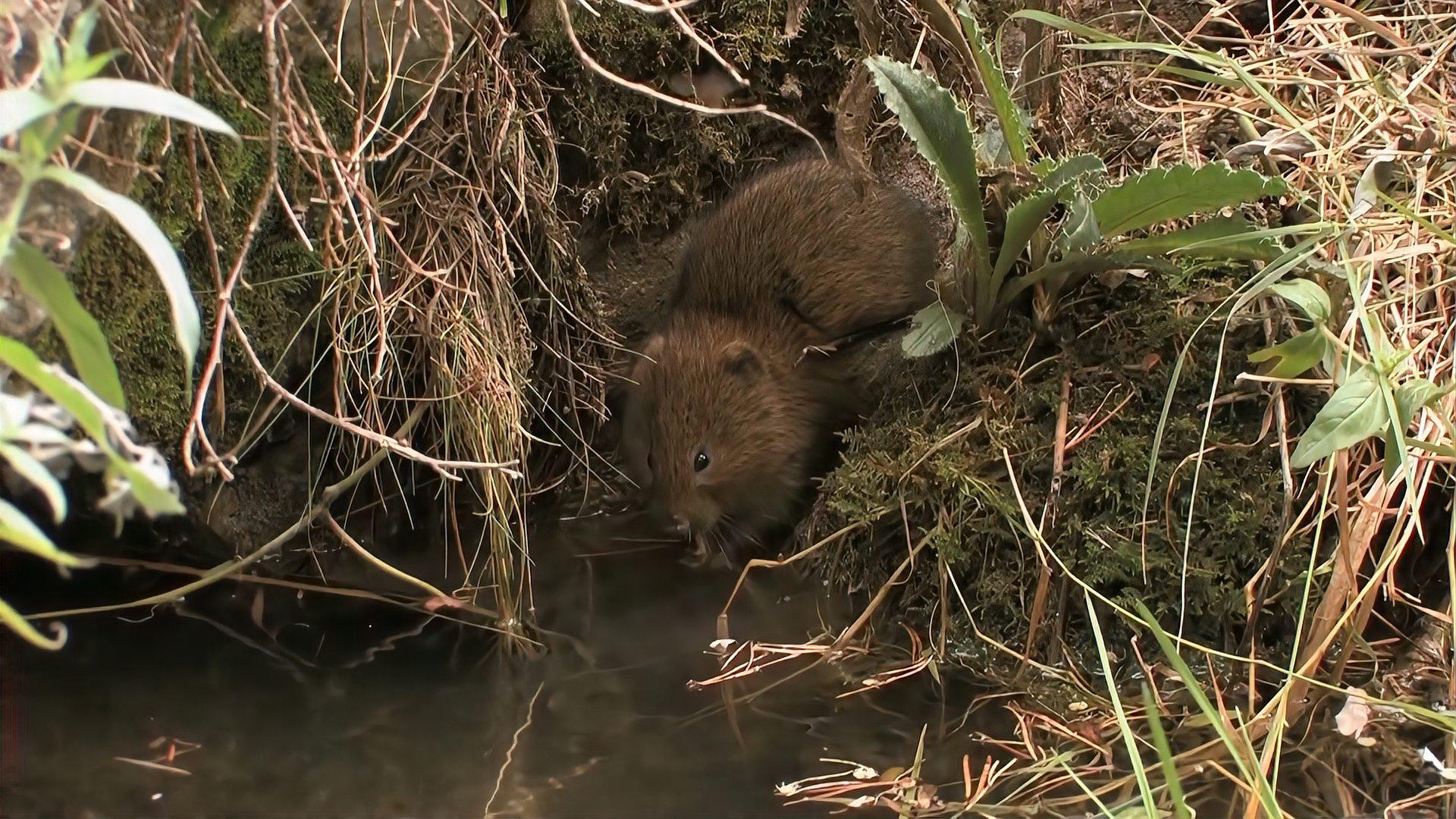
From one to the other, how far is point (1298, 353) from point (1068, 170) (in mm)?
559

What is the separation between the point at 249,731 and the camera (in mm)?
2047

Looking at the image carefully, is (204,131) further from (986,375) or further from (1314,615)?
(1314,615)

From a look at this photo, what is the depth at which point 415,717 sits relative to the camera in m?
2.12

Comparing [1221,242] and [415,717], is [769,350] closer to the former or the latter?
[1221,242]

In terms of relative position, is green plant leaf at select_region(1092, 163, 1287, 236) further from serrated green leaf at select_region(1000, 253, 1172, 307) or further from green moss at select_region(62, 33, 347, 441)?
green moss at select_region(62, 33, 347, 441)

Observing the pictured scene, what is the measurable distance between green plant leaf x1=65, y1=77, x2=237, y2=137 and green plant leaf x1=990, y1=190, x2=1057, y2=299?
5.67ft

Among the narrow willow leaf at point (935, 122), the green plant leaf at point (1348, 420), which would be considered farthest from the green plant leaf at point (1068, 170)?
the green plant leaf at point (1348, 420)

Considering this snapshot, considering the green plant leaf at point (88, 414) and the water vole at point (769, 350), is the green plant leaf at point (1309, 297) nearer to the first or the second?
the water vole at point (769, 350)

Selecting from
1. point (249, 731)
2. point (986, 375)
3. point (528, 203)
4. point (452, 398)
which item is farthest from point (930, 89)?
point (249, 731)

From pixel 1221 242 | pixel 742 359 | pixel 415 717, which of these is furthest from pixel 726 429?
pixel 1221 242

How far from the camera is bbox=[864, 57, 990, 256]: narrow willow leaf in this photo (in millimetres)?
2354

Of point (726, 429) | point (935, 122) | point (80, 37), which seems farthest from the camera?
point (726, 429)

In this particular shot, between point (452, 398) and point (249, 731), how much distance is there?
2.75ft

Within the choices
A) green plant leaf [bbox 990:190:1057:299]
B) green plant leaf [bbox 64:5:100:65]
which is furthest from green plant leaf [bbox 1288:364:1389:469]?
green plant leaf [bbox 64:5:100:65]
